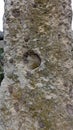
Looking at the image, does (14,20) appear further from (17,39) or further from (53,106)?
(53,106)

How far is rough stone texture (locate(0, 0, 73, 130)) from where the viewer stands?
13.2ft

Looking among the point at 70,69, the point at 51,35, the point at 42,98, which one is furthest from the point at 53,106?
the point at 51,35

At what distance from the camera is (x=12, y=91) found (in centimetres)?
413

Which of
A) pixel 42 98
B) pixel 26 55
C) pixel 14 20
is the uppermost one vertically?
pixel 14 20

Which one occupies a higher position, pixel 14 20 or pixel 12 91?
pixel 14 20

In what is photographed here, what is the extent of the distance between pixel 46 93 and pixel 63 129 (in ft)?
1.20

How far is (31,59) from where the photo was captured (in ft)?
13.7

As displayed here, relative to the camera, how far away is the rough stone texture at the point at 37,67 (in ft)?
13.2

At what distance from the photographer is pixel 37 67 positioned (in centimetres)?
410

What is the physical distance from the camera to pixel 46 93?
4043 mm

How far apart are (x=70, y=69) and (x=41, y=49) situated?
0.32 metres

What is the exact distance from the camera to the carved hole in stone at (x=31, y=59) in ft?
13.5

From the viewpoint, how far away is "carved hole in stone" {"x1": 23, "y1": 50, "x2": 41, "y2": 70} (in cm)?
413

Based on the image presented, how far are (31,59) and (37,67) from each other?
0.13 metres
